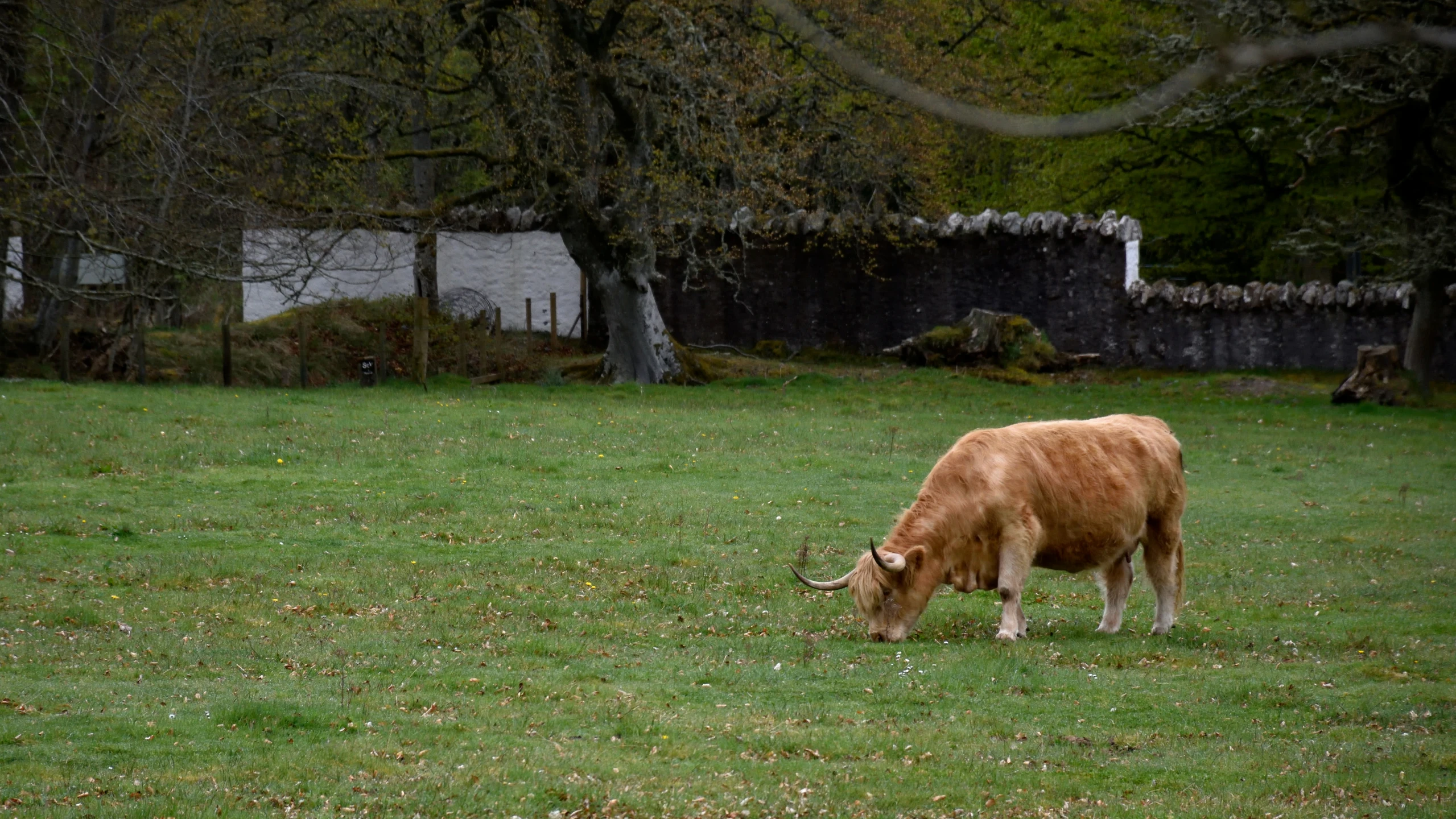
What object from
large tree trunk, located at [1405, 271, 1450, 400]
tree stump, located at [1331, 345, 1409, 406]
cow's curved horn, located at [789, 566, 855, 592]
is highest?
large tree trunk, located at [1405, 271, 1450, 400]

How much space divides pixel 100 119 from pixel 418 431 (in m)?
11.7

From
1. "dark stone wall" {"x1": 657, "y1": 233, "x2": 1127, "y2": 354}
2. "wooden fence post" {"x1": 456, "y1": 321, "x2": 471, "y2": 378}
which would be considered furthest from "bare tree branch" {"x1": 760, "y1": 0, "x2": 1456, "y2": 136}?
"dark stone wall" {"x1": 657, "y1": 233, "x2": 1127, "y2": 354}

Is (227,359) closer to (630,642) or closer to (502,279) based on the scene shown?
(502,279)

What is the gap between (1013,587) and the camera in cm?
1242

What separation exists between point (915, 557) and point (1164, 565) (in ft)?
7.97

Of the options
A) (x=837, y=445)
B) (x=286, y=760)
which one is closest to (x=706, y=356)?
(x=837, y=445)

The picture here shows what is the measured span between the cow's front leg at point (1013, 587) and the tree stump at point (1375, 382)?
22.9 m

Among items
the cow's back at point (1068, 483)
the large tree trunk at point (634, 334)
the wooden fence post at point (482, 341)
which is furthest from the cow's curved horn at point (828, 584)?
the wooden fence post at point (482, 341)

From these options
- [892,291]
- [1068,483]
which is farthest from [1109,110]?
[892,291]

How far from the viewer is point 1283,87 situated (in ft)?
99.7

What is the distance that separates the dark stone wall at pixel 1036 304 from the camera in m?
36.3

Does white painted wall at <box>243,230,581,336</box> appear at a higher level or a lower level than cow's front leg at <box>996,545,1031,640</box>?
higher

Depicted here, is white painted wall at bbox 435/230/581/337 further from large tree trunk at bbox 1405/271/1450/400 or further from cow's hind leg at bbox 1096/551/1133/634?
cow's hind leg at bbox 1096/551/1133/634

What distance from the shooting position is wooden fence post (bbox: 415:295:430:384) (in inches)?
1259
